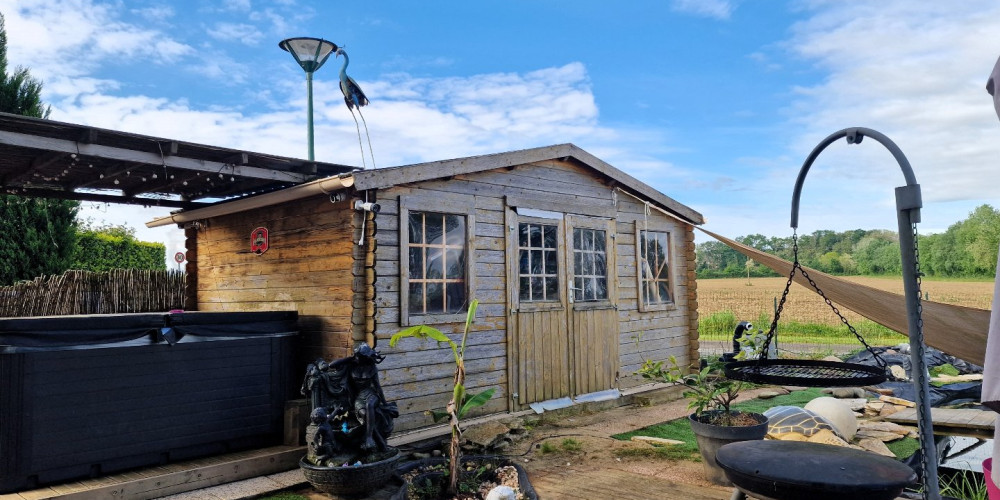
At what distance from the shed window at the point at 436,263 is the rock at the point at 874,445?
3924 millimetres

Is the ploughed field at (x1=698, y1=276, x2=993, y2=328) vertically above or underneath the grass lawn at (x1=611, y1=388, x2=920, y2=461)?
above

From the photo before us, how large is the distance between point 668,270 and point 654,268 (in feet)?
1.03

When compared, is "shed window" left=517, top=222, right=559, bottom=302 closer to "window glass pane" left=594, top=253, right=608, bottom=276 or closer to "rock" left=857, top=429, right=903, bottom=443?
"window glass pane" left=594, top=253, right=608, bottom=276

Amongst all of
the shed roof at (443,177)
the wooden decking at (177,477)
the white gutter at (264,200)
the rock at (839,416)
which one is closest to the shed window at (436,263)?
the shed roof at (443,177)

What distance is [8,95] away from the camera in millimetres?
12148

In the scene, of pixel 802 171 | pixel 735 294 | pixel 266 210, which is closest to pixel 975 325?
pixel 802 171

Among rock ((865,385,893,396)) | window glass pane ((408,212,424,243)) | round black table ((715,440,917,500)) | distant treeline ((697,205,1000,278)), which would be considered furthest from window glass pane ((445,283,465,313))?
distant treeline ((697,205,1000,278))

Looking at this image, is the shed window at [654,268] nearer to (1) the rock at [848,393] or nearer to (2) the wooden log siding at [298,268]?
(1) the rock at [848,393]

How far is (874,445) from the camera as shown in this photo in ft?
19.3

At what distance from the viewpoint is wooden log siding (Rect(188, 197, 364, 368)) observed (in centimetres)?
561

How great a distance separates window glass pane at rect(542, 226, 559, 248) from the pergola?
2307 millimetres

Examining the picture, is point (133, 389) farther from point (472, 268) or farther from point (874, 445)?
point (874, 445)

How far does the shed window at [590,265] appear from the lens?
7566 millimetres

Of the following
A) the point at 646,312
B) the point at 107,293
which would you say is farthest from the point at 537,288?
the point at 107,293
